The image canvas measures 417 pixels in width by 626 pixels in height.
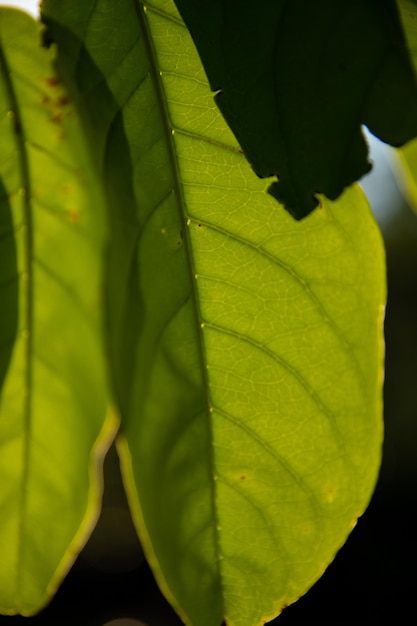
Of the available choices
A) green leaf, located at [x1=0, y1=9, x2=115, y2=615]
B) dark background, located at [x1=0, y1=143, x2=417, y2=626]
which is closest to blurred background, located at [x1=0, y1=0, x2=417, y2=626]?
dark background, located at [x1=0, y1=143, x2=417, y2=626]

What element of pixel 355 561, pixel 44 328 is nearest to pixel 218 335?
pixel 44 328

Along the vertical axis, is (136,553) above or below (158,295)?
below

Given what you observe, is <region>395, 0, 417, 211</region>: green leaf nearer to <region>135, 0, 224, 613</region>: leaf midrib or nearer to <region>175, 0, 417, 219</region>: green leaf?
<region>175, 0, 417, 219</region>: green leaf

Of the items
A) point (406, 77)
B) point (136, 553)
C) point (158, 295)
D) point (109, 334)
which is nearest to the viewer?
point (406, 77)

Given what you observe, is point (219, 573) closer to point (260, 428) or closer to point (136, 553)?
point (260, 428)

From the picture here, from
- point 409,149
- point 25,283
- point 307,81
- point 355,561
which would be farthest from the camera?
point 355,561

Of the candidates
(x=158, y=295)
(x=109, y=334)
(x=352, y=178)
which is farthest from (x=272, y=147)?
(x=109, y=334)

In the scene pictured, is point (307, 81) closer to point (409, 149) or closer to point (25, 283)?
point (409, 149)
